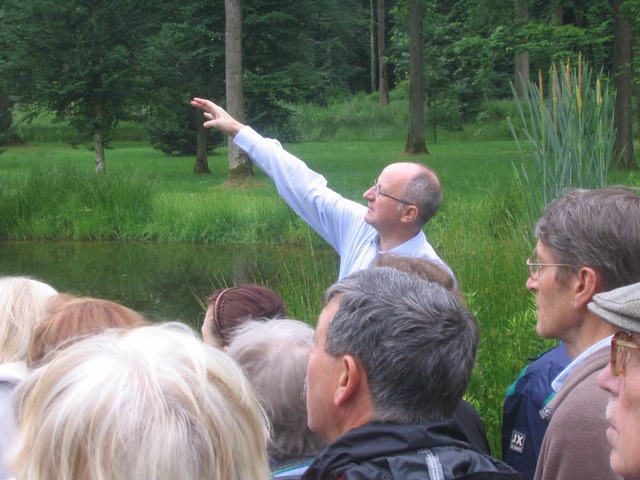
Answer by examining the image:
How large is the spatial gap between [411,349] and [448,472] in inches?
10.4

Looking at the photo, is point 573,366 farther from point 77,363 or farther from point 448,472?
point 77,363

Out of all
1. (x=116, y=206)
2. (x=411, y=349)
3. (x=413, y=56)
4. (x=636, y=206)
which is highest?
(x=413, y=56)

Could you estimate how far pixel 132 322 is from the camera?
254 centimetres

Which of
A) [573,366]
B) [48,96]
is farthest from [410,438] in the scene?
[48,96]

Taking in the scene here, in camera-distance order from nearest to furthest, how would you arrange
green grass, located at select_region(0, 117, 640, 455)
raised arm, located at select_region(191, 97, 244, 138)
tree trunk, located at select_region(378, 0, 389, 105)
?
raised arm, located at select_region(191, 97, 244, 138), green grass, located at select_region(0, 117, 640, 455), tree trunk, located at select_region(378, 0, 389, 105)

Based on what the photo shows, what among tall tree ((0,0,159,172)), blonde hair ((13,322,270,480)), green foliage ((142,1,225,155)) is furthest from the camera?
green foliage ((142,1,225,155))

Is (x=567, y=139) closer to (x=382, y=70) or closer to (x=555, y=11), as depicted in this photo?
(x=555, y=11)

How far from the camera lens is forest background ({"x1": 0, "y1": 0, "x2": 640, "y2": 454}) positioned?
6504 millimetres

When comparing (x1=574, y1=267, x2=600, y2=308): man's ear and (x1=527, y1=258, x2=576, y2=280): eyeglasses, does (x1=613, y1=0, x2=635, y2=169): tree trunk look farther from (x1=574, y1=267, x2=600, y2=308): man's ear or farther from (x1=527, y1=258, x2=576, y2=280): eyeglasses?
(x1=574, y1=267, x2=600, y2=308): man's ear

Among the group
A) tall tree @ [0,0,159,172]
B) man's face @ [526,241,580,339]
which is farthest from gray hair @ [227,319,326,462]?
tall tree @ [0,0,159,172]

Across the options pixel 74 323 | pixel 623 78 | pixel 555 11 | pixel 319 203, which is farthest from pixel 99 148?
pixel 74 323

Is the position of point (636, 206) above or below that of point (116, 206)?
above

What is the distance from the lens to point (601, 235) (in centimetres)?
245

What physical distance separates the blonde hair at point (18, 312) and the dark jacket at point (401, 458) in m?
1.13
